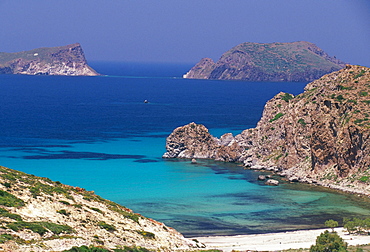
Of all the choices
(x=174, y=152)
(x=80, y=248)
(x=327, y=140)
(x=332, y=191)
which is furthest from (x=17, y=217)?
(x=174, y=152)

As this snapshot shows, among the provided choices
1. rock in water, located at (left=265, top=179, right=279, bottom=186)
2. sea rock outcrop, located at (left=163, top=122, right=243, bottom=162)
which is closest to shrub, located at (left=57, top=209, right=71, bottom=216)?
rock in water, located at (left=265, top=179, right=279, bottom=186)

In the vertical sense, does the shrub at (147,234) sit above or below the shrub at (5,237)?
below

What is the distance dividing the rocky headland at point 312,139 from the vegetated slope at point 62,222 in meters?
42.8

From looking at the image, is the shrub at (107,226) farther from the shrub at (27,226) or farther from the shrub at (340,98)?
the shrub at (340,98)

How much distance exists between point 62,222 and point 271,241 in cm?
2313

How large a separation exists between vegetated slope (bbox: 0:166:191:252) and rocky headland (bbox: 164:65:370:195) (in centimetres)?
4278

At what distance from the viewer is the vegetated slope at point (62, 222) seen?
153 feet

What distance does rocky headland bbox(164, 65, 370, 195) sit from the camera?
95.5 meters

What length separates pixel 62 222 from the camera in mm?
52156

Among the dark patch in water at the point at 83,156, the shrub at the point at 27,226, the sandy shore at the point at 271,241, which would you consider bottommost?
the sandy shore at the point at 271,241

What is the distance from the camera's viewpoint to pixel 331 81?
111125 millimetres

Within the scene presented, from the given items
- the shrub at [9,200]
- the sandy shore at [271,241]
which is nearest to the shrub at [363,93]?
the sandy shore at [271,241]

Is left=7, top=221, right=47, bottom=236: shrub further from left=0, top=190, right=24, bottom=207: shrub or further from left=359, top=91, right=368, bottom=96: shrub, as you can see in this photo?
left=359, top=91, right=368, bottom=96: shrub

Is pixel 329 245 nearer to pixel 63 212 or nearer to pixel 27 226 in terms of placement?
pixel 63 212
